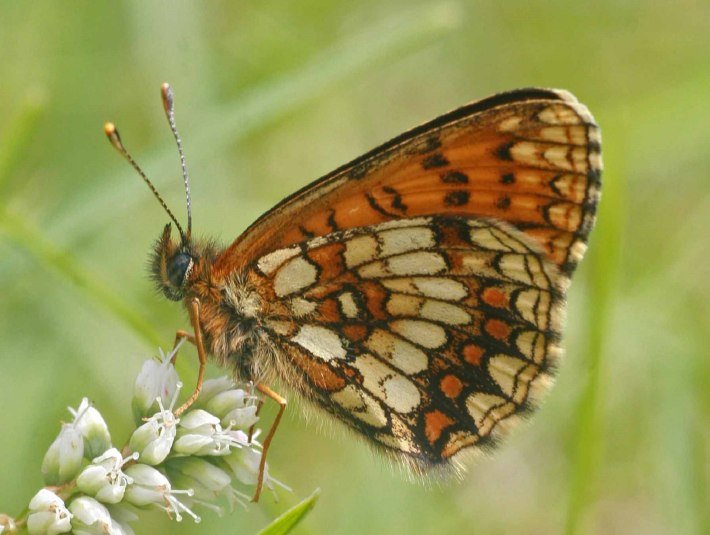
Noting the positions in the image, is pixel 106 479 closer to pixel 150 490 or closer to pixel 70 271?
pixel 150 490

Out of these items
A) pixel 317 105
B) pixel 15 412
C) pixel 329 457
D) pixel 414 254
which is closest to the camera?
pixel 414 254

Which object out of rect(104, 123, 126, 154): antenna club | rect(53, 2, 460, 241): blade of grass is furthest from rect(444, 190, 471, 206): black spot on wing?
rect(53, 2, 460, 241): blade of grass

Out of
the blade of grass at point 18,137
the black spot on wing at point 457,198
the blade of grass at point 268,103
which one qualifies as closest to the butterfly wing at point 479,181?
the black spot on wing at point 457,198

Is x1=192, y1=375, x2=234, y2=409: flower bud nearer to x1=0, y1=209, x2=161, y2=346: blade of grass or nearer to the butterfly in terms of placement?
the butterfly

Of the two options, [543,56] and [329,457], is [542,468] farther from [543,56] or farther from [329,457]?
[543,56]

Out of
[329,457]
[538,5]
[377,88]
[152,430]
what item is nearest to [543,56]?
[538,5]

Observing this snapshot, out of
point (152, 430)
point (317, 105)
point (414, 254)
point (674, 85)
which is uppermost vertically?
point (674, 85)
